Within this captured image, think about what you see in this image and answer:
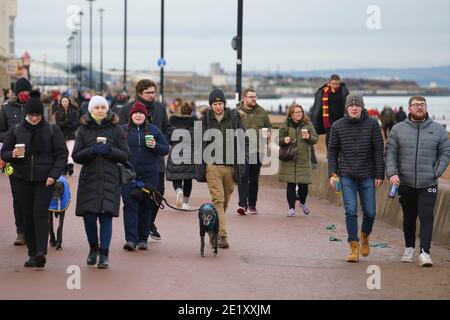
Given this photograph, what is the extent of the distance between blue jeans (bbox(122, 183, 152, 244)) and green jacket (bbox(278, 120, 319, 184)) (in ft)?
15.1

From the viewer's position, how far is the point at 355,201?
13.4m

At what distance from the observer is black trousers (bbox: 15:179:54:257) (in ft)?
40.0

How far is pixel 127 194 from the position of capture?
13.7m

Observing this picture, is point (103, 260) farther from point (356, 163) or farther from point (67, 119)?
point (67, 119)

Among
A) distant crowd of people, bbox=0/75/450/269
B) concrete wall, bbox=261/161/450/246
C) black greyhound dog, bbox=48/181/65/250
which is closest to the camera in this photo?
distant crowd of people, bbox=0/75/450/269

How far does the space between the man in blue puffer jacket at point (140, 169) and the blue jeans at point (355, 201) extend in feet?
6.95

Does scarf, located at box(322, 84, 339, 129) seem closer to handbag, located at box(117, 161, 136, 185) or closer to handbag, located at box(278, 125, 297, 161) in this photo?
handbag, located at box(278, 125, 297, 161)

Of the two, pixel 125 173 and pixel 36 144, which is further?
pixel 125 173

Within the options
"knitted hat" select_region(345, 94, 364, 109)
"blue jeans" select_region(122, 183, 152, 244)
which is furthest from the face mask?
"knitted hat" select_region(345, 94, 364, 109)

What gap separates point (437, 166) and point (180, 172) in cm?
615

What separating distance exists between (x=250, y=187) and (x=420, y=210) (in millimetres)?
5598

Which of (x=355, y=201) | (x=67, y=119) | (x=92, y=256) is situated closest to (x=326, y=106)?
(x=67, y=119)

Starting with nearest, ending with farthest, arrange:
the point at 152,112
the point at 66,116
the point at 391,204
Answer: the point at 152,112 → the point at 391,204 → the point at 66,116
